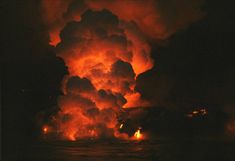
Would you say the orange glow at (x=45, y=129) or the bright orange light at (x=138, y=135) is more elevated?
the orange glow at (x=45, y=129)

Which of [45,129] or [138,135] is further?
[45,129]

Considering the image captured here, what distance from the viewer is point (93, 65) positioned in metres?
58.9

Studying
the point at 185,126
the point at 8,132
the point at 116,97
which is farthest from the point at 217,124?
the point at 8,132

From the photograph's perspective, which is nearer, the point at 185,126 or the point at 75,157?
the point at 75,157

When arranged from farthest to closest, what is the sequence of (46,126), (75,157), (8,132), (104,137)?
(46,126)
(104,137)
(8,132)
(75,157)

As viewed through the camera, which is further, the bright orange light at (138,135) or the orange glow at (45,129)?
the orange glow at (45,129)

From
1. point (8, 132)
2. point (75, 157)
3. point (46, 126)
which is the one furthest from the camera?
point (46, 126)

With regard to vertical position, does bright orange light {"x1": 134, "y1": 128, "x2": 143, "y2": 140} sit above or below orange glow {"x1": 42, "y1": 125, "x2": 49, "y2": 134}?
below

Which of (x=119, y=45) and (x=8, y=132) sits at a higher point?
(x=119, y=45)

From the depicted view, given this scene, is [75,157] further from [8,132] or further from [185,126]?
[185,126]

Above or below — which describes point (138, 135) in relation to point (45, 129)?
below

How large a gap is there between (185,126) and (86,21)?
2156 centimetres

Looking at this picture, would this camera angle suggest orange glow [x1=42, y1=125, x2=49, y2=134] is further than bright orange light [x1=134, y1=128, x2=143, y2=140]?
Yes

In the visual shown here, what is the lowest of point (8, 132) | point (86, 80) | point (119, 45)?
point (8, 132)
